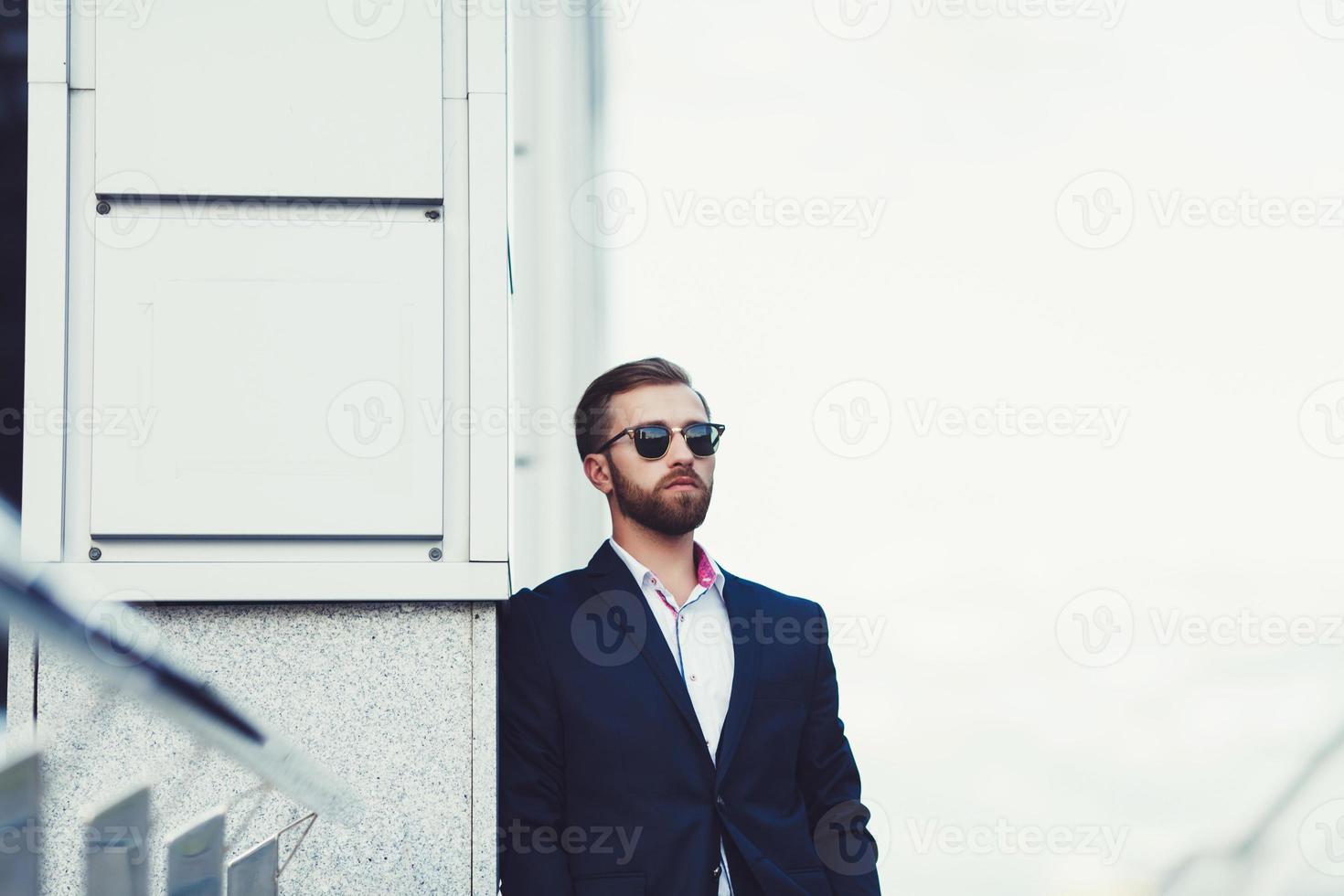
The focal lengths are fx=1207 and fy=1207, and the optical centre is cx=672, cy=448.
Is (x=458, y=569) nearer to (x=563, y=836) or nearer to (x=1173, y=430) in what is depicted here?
(x=563, y=836)

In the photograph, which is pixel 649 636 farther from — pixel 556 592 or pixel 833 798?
pixel 833 798

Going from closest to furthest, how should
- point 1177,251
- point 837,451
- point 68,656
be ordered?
point 68,656, point 837,451, point 1177,251

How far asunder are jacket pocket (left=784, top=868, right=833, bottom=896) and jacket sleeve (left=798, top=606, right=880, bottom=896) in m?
0.12

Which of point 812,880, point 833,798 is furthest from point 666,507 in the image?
point 812,880

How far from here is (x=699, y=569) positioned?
3.31 metres

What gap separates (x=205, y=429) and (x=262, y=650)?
495mm

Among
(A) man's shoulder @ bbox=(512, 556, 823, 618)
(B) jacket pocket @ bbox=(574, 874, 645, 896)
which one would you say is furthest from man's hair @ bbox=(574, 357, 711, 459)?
(B) jacket pocket @ bbox=(574, 874, 645, 896)

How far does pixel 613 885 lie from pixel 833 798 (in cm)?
70

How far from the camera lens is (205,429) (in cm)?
263

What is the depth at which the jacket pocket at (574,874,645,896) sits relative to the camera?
279 cm

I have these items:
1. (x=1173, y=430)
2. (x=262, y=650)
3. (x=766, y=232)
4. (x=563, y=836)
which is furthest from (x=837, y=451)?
(x=262, y=650)

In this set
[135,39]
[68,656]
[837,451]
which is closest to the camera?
[68,656]

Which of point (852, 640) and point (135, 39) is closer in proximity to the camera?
point (135, 39)

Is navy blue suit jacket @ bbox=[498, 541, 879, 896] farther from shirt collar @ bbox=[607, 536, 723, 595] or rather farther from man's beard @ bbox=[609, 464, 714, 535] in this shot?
man's beard @ bbox=[609, 464, 714, 535]
